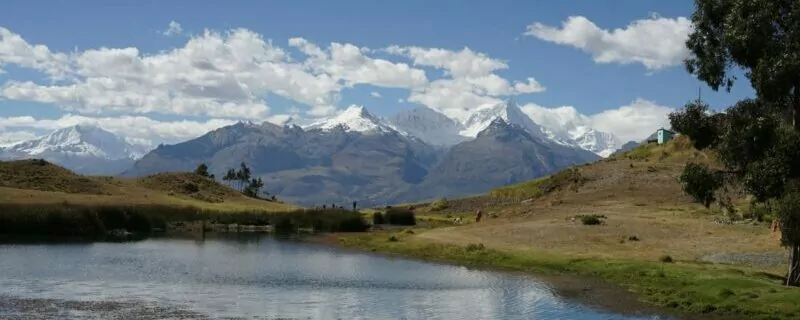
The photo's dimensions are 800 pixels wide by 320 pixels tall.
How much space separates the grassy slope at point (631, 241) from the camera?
2076 inches

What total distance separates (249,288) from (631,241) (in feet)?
148

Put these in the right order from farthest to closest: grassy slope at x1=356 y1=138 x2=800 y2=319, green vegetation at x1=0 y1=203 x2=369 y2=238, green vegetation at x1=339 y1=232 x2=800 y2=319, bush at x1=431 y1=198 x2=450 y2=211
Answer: bush at x1=431 y1=198 x2=450 y2=211 → green vegetation at x1=0 y1=203 x2=369 y2=238 → grassy slope at x1=356 y1=138 x2=800 y2=319 → green vegetation at x1=339 y1=232 x2=800 y2=319

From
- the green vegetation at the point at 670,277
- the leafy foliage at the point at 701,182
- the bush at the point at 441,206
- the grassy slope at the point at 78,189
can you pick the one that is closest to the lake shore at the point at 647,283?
the green vegetation at the point at 670,277

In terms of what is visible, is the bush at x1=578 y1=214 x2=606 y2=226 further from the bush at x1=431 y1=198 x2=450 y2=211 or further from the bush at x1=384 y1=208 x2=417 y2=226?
the bush at x1=431 y1=198 x2=450 y2=211

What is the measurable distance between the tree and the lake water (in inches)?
499

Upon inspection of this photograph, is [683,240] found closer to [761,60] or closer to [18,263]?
[761,60]

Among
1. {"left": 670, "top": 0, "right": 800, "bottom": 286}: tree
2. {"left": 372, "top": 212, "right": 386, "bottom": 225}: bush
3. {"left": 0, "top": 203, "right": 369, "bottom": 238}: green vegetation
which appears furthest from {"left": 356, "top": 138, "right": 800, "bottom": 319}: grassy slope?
{"left": 0, "top": 203, "right": 369, "bottom": 238}: green vegetation

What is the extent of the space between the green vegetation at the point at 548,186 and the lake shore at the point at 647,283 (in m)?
74.6

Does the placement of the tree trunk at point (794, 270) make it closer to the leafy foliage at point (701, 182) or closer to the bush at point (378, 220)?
the leafy foliage at point (701, 182)

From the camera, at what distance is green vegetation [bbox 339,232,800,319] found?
157 feet

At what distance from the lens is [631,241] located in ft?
281

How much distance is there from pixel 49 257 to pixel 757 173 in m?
55.8

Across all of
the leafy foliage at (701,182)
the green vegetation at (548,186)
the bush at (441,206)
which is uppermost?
the green vegetation at (548,186)

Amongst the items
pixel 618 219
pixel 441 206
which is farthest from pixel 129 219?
pixel 441 206
